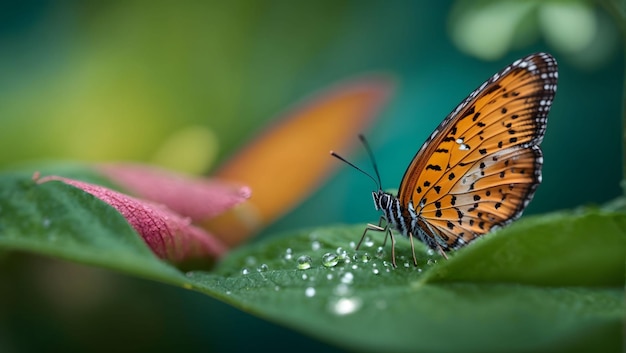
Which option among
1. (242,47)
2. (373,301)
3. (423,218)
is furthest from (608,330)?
(242,47)

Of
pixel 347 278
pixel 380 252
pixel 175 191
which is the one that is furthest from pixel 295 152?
pixel 347 278

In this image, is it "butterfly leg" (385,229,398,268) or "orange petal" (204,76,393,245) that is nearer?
"butterfly leg" (385,229,398,268)

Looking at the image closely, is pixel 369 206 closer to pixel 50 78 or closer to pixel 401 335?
pixel 50 78

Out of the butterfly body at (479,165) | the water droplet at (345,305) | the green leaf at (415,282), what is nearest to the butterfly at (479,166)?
the butterfly body at (479,165)

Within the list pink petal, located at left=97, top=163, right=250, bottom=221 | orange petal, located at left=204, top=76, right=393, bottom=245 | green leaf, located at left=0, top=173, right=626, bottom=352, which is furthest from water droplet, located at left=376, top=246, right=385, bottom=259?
orange petal, located at left=204, top=76, right=393, bottom=245

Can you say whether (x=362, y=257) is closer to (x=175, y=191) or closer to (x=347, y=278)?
(x=347, y=278)

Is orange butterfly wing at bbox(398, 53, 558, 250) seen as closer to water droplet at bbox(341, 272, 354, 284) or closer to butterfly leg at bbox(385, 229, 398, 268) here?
butterfly leg at bbox(385, 229, 398, 268)

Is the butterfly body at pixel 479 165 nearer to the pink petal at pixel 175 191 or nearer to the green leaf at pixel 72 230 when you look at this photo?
the pink petal at pixel 175 191
